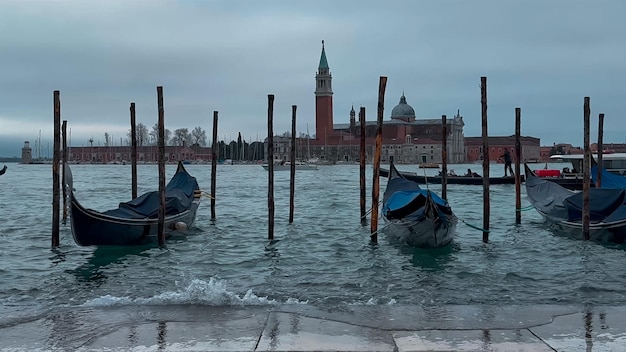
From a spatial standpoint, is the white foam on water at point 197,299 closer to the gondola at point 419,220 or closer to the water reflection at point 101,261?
the water reflection at point 101,261

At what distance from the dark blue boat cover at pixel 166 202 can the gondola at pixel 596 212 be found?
23.1 feet

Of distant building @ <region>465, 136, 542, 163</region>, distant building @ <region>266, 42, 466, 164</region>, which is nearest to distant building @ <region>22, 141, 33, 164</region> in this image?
distant building @ <region>266, 42, 466, 164</region>

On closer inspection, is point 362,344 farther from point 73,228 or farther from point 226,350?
point 73,228

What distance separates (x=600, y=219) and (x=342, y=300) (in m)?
6.23

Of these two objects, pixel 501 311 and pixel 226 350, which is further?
pixel 501 311

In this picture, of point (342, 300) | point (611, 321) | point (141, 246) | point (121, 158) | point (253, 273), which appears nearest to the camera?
point (611, 321)

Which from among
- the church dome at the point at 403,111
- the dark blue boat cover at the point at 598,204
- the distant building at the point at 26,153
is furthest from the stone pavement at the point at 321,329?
the distant building at the point at 26,153

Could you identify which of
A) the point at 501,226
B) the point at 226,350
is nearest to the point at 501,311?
the point at 226,350

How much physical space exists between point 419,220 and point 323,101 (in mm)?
78722

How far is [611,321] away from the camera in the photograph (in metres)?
5.43

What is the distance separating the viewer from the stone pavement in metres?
4.67

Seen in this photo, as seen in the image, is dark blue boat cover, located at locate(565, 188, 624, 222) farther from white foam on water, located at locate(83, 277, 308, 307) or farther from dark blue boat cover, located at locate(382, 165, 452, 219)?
white foam on water, located at locate(83, 277, 308, 307)

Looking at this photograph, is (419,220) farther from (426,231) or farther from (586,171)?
(586,171)

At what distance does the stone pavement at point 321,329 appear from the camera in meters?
4.67
